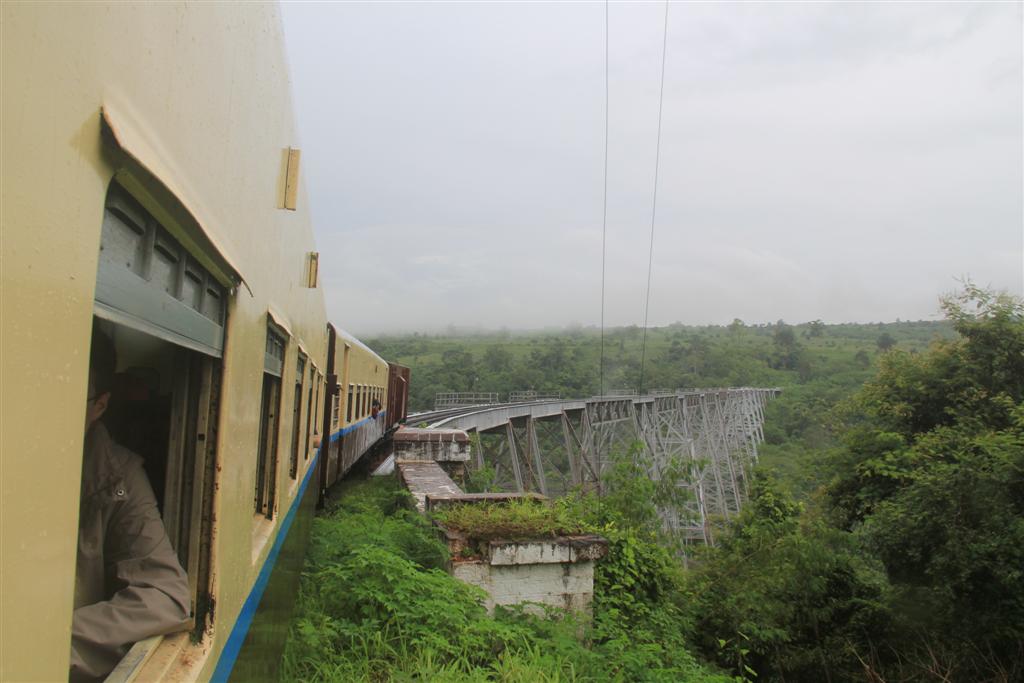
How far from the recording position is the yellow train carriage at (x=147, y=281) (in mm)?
622

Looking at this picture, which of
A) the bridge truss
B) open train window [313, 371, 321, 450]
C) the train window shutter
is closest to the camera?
the train window shutter

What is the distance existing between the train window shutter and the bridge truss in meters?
5.99

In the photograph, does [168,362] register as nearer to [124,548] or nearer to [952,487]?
[124,548]

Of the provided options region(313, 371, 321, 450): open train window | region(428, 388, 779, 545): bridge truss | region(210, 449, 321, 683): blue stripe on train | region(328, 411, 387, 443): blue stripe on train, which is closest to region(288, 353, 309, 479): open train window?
region(210, 449, 321, 683): blue stripe on train

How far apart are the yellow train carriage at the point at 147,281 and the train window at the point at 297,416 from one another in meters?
1.24

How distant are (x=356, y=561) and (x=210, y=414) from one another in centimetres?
281

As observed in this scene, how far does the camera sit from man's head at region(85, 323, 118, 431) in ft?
4.47

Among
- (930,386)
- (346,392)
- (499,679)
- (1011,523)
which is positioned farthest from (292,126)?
(930,386)

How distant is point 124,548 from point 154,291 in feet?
2.15

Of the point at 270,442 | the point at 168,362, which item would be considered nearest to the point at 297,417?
the point at 270,442

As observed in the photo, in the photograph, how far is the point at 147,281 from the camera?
991mm

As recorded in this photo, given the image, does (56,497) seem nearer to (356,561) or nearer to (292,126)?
(292,126)

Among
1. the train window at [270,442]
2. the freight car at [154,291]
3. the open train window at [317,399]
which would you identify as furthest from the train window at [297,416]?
the open train window at [317,399]

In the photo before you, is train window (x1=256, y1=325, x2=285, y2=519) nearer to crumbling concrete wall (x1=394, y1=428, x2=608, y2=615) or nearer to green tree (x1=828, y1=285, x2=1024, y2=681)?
crumbling concrete wall (x1=394, y1=428, x2=608, y2=615)
